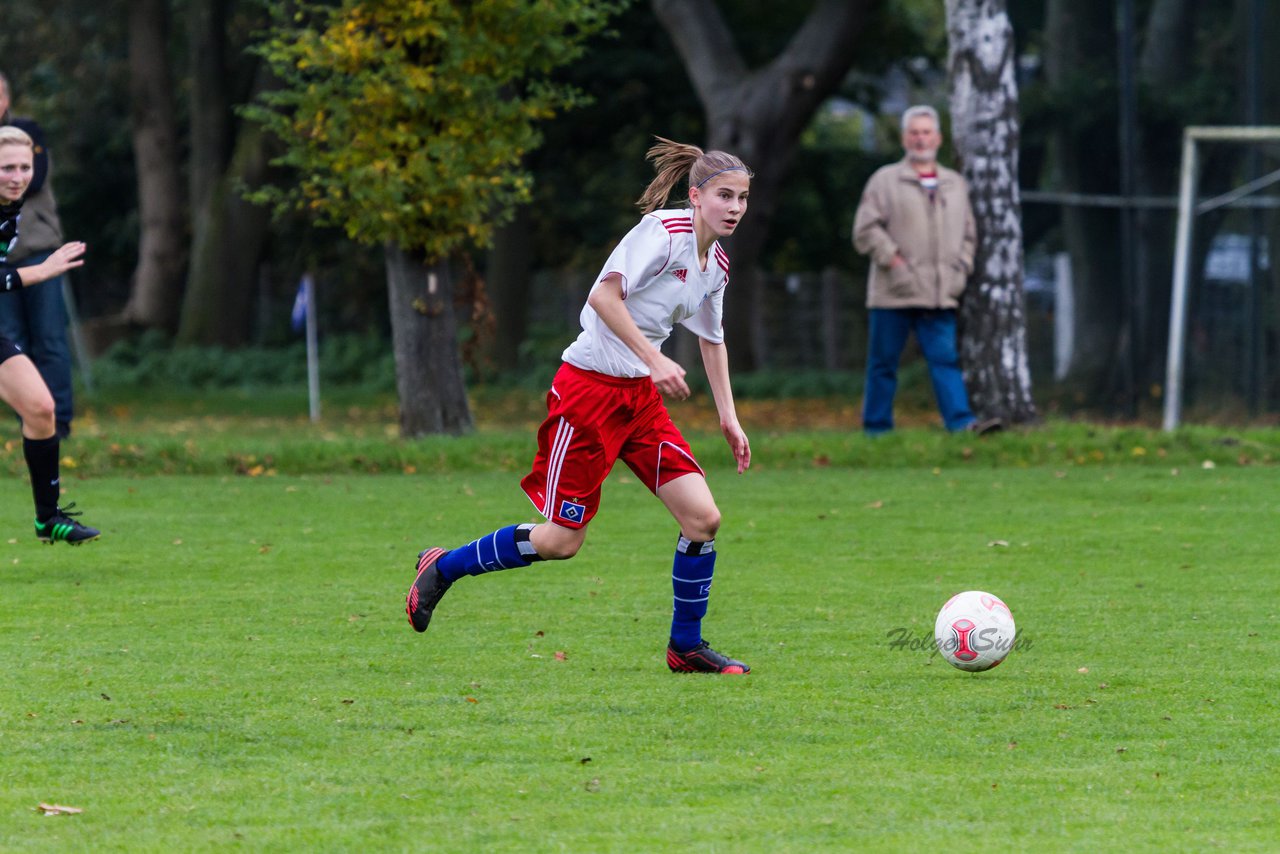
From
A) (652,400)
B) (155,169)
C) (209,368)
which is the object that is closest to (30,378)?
(652,400)

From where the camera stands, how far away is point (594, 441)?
6.15 meters

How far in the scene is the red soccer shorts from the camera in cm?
616

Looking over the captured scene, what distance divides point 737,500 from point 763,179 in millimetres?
11193

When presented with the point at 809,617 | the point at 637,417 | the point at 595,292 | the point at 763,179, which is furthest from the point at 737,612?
the point at 763,179

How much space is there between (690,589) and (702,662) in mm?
275

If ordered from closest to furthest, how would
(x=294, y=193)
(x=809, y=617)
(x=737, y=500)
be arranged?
1. (x=809, y=617)
2. (x=737, y=500)
3. (x=294, y=193)

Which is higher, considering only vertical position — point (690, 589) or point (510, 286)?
point (510, 286)

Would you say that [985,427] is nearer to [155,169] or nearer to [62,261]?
[62,261]

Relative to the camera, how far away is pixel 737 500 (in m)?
11.1

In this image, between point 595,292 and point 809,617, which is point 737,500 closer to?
point 809,617

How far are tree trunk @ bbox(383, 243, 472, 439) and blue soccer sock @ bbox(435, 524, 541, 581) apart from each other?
819 centimetres

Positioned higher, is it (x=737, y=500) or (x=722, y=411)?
(x=722, y=411)

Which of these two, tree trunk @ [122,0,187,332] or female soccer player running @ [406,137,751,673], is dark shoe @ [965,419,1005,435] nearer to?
female soccer player running @ [406,137,751,673]

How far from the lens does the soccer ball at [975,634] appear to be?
5863 millimetres
